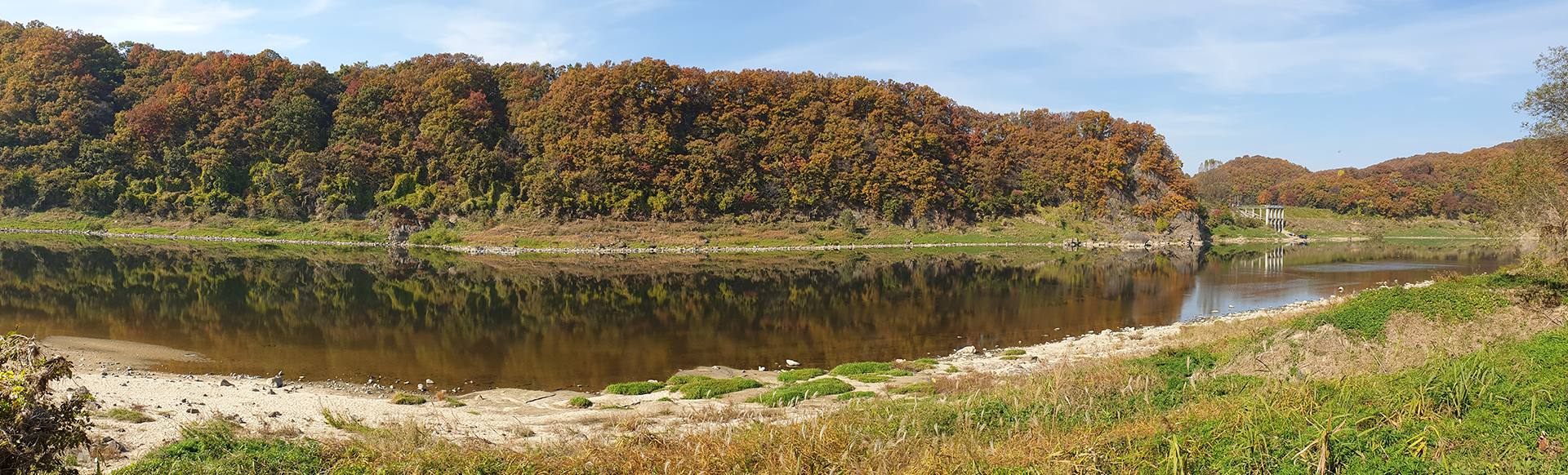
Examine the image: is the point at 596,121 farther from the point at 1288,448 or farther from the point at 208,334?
the point at 1288,448

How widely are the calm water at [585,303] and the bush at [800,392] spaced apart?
4.28 meters

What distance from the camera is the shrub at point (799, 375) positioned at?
1523cm

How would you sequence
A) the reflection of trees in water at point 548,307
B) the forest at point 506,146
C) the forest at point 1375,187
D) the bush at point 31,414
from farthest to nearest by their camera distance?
the forest at point 1375,187 < the forest at point 506,146 < the reflection of trees in water at point 548,307 < the bush at point 31,414

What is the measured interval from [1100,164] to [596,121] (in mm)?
48213

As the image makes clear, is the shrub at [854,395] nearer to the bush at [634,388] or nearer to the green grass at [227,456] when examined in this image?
the bush at [634,388]

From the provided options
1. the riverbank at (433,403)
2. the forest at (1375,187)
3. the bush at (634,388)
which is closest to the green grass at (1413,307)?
the riverbank at (433,403)

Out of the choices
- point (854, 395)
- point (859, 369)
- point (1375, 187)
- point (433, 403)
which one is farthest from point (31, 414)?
point (1375, 187)

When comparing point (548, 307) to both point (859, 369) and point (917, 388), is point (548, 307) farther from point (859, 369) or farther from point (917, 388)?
point (917, 388)

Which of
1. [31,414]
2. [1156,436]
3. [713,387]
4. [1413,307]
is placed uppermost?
[31,414]

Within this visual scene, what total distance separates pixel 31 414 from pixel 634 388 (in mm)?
9449

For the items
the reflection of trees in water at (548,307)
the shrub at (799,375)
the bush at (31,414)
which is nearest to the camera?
the bush at (31,414)

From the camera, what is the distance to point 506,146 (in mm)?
68000

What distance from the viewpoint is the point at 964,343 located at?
20.8 metres

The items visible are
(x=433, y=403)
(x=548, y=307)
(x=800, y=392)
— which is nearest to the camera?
(x=800, y=392)
